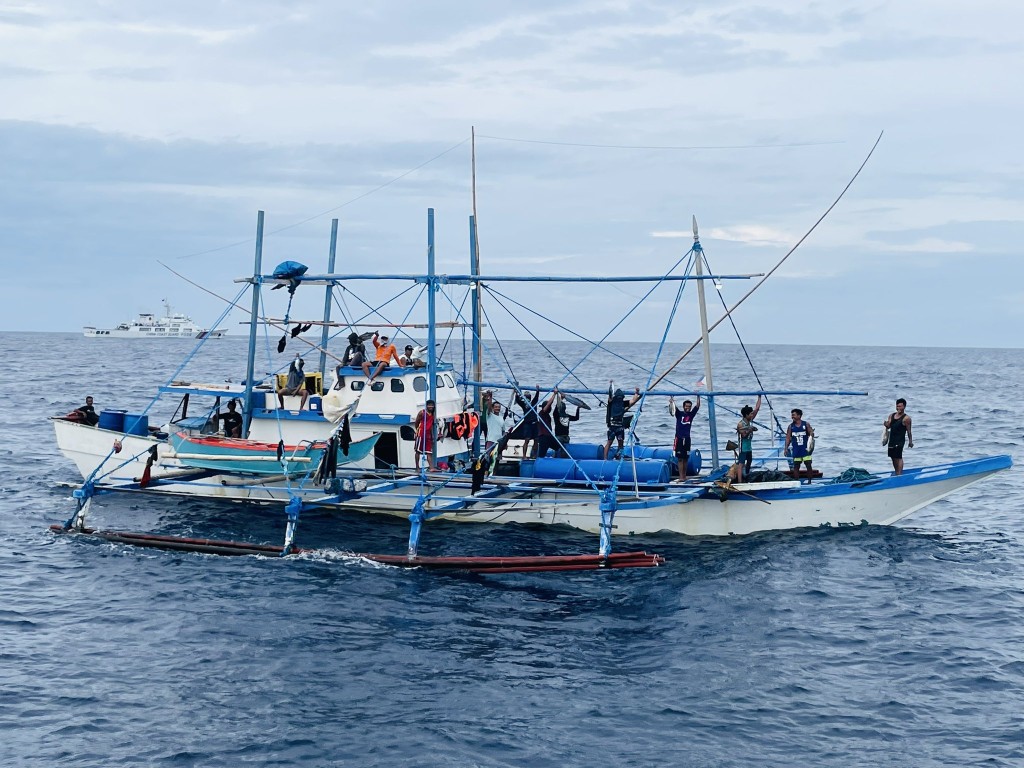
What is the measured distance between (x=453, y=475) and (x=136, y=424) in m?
10.4

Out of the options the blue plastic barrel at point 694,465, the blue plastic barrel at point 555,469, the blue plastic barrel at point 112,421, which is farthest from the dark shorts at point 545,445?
the blue plastic barrel at point 112,421

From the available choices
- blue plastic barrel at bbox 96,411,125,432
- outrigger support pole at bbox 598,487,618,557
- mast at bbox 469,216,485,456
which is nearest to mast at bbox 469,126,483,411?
mast at bbox 469,216,485,456

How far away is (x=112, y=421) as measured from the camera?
3250 cm

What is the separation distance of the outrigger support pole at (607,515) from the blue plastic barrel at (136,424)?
15.1 metres

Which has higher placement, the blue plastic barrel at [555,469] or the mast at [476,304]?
the mast at [476,304]

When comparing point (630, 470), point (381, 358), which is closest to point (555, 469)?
point (630, 470)

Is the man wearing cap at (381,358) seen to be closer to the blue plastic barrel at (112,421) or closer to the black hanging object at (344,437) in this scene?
the black hanging object at (344,437)

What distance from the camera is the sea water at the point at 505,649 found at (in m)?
15.1

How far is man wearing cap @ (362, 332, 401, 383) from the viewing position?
28.2m

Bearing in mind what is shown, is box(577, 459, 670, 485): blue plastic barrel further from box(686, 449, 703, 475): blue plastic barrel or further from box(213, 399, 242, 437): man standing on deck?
box(213, 399, 242, 437): man standing on deck

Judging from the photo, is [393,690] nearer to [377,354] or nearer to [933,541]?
[377,354]

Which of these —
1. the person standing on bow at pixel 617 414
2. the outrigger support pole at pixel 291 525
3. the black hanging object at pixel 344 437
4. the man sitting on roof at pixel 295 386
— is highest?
the man sitting on roof at pixel 295 386

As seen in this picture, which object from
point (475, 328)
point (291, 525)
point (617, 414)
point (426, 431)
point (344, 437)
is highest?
point (475, 328)

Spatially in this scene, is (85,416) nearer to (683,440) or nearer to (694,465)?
(683,440)
